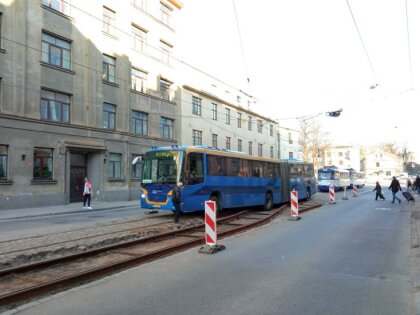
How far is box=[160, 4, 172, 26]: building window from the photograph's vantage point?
104 feet

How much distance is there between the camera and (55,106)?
22.0 meters

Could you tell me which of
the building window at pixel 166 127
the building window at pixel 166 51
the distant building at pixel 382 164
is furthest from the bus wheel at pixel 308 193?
the distant building at pixel 382 164

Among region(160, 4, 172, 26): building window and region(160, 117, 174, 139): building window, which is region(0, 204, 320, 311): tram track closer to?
region(160, 117, 174, 139): building window

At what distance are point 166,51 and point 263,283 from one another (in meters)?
28.8

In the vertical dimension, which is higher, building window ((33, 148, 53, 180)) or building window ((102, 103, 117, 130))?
building window ((102, 103, 117, 130))

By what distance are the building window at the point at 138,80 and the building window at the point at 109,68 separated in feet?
6.96

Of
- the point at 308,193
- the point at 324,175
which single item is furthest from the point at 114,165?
the point at 324,175

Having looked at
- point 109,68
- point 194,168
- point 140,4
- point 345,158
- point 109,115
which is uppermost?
point 140,4

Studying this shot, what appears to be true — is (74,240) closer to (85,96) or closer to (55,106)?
(55,106)

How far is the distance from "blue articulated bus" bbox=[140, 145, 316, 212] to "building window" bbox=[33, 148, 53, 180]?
907 centimetres

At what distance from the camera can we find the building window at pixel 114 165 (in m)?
25.9

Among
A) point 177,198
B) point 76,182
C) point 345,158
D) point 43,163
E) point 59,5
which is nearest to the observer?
point 177,198

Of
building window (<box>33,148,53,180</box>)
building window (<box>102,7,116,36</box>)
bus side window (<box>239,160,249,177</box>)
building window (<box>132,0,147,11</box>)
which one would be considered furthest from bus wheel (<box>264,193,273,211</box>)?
building window (<box>132,0,147,11</box>)

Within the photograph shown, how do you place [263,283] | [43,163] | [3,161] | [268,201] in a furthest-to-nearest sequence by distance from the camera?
1. [43,163]
2. [268,201]
3. [3,161]
4. [263,283]
